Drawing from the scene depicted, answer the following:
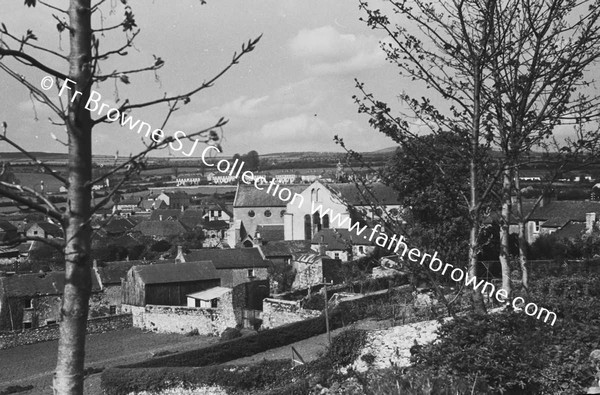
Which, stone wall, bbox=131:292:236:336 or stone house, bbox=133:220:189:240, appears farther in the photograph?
stone house, bbox=133:220:189:240

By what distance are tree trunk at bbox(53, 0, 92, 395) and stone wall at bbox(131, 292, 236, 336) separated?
81.6 feet

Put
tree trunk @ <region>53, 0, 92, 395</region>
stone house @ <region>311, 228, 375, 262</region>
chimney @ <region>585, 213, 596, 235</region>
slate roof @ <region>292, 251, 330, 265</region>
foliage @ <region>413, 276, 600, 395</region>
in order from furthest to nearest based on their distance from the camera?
stone house @ <region>311, 228, 375, 262</region>
chimney @ <region>585, 213, 596, 235</region>
slate roof @ <region>292, 251, 330, 265</region>
foliage @ <region>413, 276, 600, 395</region>
tree trunk @ <region>53, 0, 92, 395</region>

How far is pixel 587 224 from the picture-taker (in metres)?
40.3

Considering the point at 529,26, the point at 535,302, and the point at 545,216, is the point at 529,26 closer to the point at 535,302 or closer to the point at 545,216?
the point at 535,302

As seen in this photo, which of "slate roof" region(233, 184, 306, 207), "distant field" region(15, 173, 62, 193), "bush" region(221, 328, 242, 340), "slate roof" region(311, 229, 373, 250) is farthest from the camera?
"slate roof" region(233, 184, 306, 207)

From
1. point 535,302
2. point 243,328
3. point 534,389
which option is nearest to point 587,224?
point 243,328

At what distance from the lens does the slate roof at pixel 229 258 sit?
1574 inches

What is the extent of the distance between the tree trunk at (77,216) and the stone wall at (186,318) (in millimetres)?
24875

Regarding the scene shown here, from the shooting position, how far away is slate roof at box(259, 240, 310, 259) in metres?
43.2

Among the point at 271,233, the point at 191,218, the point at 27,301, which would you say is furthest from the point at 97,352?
the point at 191,218

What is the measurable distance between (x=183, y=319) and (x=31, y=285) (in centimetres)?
1011

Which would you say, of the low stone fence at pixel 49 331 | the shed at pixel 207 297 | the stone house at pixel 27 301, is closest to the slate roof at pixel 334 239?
the shed at pixel 207 297

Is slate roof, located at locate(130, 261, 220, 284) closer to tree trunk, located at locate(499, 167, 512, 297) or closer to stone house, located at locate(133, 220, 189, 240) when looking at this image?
tree trunk, located at locate(499, 167, 512, 297)

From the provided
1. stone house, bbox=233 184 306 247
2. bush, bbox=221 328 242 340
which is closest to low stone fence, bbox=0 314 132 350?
bush, bbox=221 328 242 340
